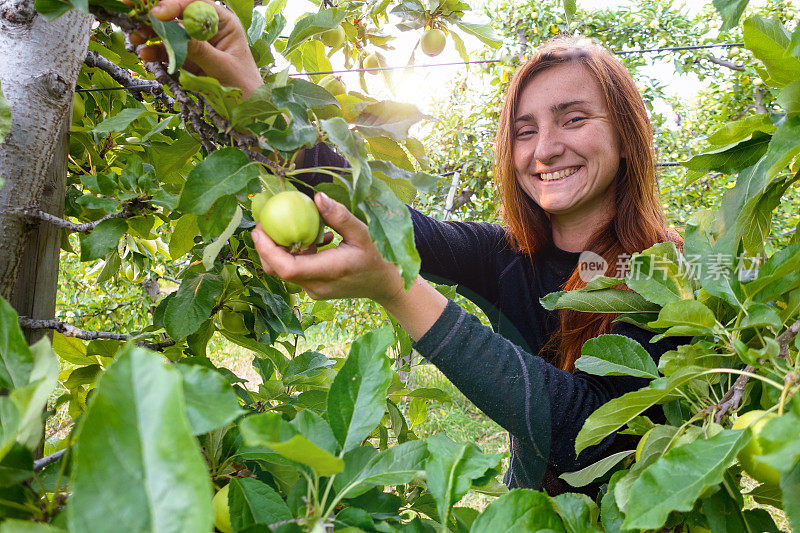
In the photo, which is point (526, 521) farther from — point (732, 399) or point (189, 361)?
point (189, 361)

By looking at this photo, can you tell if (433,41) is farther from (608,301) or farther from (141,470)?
(141,470)

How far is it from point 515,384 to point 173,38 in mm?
672

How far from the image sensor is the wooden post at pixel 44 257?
75cm

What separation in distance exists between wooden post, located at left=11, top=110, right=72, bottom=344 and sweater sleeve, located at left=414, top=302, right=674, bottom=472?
54 cm

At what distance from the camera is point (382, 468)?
1.52ft

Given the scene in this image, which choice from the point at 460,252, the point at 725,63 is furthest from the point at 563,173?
the point at 725,63

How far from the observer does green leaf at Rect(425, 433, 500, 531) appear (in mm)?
427

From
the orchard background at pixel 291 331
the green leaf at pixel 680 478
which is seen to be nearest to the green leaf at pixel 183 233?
the orchard background at pixel 291 331

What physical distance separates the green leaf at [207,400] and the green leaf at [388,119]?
39 centimetres

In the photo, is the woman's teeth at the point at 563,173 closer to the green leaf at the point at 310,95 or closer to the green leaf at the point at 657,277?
the green leaf at the point at 657,277

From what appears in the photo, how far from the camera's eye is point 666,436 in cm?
56

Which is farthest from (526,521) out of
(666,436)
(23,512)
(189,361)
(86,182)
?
(86,182)

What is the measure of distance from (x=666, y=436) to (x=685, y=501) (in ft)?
0.52

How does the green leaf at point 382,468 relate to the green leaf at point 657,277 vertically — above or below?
below
